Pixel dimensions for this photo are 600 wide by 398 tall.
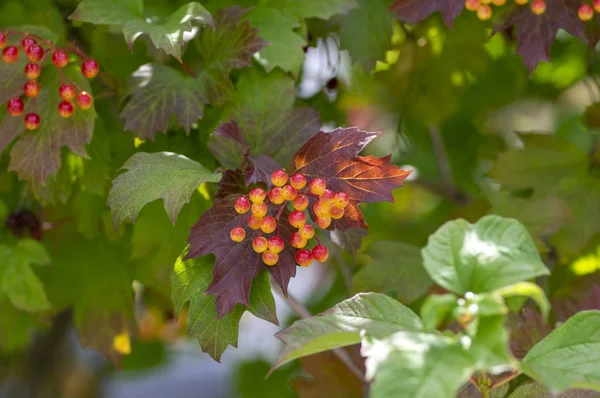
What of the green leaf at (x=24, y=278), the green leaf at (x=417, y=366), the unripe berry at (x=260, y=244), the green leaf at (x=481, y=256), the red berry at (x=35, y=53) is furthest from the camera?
the green leaf at (x=24, y=278)

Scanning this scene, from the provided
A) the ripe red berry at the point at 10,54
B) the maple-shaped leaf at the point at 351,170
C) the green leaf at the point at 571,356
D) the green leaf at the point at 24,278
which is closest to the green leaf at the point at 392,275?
the maple-shaped leaf at the point at 351,170

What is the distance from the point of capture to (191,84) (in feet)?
4.03

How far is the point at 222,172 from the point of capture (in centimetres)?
109

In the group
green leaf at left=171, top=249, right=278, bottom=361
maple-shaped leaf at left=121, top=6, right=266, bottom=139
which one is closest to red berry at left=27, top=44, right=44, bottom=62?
maple-shaped leaf at left=121, top=6, right=266, bottom=139

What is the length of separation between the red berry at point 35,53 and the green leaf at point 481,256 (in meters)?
0.70

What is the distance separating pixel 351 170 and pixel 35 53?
54cm

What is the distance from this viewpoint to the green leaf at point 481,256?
82 cm

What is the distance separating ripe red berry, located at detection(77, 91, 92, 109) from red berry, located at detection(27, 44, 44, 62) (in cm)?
8

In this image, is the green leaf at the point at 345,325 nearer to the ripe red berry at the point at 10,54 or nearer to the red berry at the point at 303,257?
the red berry at the point at 303,257

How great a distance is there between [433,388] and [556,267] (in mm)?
990

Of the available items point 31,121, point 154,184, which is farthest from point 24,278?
point 154,184

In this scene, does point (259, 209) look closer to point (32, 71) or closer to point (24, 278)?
point (32, 71)

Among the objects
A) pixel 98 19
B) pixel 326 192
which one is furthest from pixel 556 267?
pixel 98 19

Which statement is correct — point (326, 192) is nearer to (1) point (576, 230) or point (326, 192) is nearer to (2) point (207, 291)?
(2) point (207, 291)
